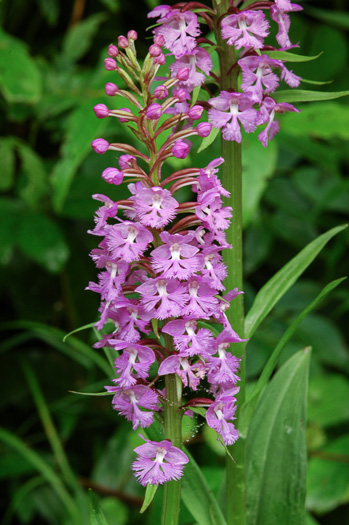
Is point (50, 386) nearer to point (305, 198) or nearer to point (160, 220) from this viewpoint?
point (305, 198)

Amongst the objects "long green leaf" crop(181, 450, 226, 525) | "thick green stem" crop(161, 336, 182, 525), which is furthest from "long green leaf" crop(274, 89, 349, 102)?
"long green leaf" crop(181, 450, 226, 525)

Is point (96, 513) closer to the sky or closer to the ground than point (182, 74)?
closer to the ground

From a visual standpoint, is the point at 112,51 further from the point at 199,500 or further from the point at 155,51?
the point at 199,500

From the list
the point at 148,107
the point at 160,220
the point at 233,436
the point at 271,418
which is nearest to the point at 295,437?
the point at 271,418

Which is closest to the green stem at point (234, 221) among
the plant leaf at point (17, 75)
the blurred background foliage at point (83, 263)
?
the blurred background foliage at point (83, 263)

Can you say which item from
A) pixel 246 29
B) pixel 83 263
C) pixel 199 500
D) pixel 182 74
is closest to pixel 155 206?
pixel 182 74

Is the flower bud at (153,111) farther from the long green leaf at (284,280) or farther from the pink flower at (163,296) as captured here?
the long green leaf at (284,280)
